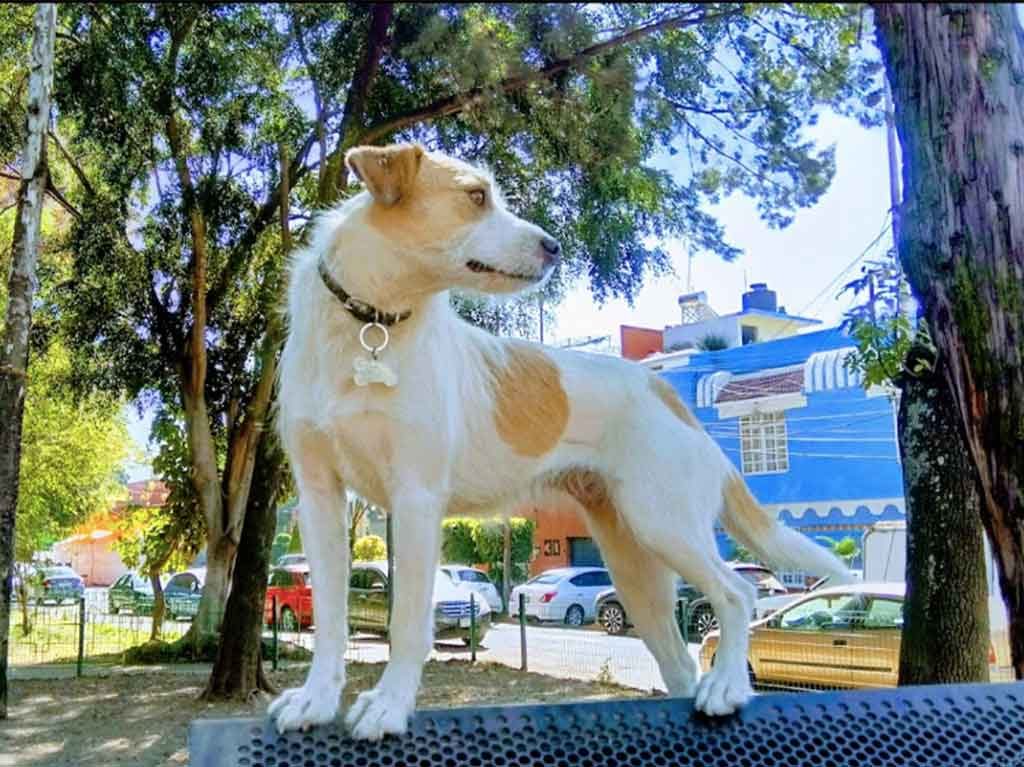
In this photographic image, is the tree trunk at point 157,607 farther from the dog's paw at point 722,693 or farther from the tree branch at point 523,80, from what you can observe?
the dog's paw at point 722,693

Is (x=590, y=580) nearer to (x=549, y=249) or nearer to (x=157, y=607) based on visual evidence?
(x=157, y=607)

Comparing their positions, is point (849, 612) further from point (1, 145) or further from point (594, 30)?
point (1, 145)

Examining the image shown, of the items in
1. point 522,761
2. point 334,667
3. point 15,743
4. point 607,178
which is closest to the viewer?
point 522,761

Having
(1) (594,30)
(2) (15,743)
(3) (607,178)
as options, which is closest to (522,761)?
(2) (15,743)

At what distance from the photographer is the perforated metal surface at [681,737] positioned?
5.68 ft

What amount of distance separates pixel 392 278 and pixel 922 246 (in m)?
1.47

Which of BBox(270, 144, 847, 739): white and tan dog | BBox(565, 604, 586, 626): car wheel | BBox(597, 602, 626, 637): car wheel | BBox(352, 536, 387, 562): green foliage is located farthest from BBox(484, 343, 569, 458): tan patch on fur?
BBox(352, 536, 387, 562): green foliage

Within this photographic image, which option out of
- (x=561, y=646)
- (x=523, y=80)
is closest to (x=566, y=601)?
(x=561, y=646)

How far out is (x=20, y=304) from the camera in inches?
332

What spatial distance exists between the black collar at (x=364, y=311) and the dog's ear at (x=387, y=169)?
22 cm

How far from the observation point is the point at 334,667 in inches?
81.0

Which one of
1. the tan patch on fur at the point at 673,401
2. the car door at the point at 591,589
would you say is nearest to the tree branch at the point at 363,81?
the tan patch on fur at the point at 673,401

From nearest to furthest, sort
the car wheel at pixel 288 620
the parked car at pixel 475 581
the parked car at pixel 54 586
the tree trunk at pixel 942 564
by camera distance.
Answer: the tree trunk at pixel 942 564
the car wheel at pixel 288 620
the parked car at pixel 475 581
the parked car at pixel 54 586

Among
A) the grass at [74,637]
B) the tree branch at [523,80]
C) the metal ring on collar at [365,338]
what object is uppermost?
the tree branch at [523,80]
